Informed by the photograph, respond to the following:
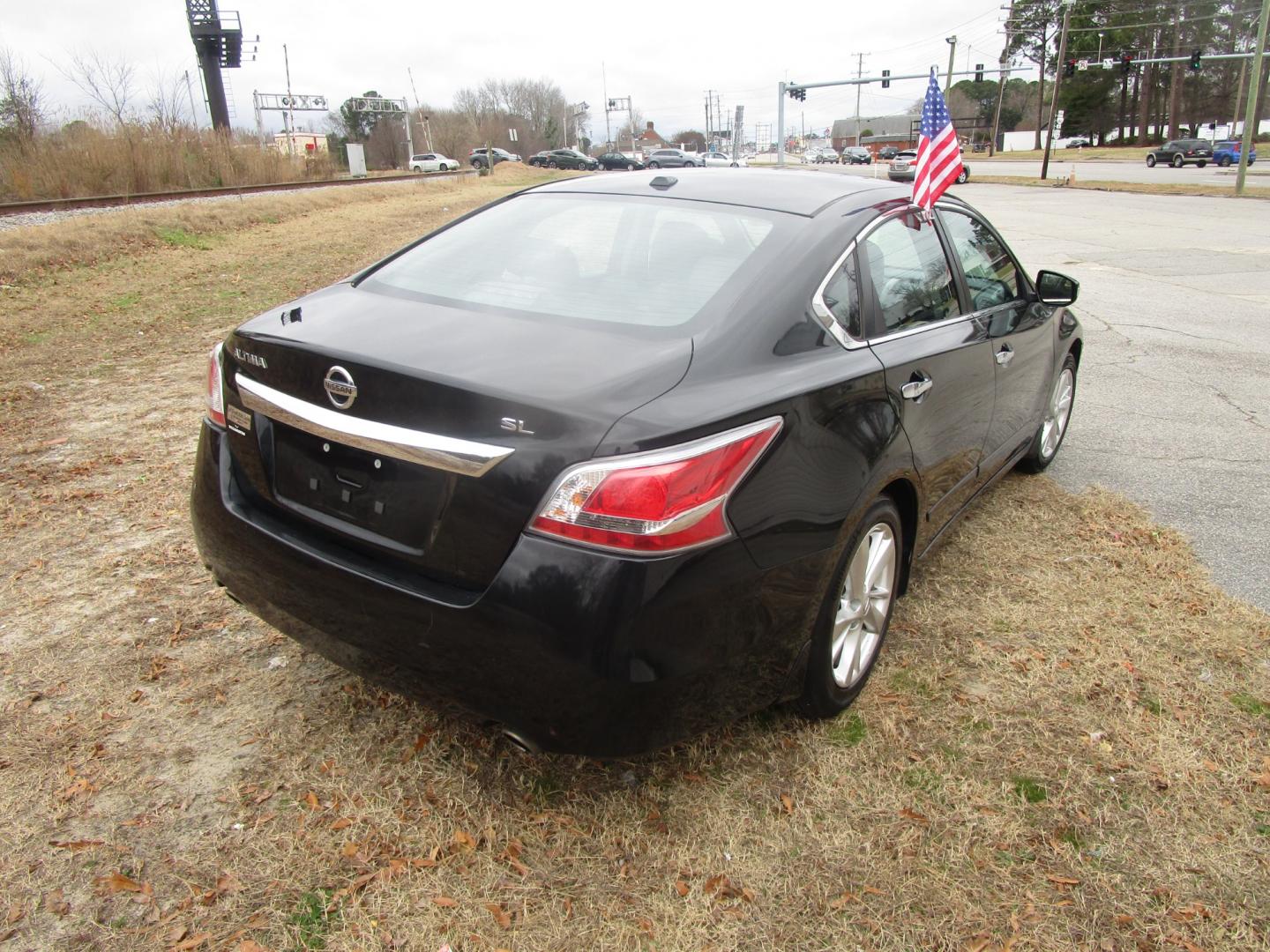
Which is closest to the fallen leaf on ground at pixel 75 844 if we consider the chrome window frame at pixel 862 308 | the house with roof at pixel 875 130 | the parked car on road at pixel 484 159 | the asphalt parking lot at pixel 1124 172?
the chrome window frame at pixel 862 308

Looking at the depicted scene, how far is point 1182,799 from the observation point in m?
2.55

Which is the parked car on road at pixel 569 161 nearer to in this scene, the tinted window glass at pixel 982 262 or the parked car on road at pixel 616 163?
the parked car on road at pixel 616 163

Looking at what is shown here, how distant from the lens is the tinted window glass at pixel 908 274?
2971 mm

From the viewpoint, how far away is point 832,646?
2.60 metres

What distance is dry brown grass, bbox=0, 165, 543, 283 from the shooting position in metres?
12.1

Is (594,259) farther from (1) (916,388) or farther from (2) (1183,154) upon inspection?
(2) (1183,154)

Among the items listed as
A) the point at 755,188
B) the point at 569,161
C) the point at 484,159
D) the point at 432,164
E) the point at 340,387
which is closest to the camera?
the point at 340,387

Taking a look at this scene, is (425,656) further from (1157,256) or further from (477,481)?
(1157,256)

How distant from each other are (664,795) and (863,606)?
0.85 meters

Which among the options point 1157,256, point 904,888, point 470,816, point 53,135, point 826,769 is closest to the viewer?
point 904,888

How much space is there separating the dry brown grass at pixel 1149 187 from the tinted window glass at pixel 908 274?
31.1 meters

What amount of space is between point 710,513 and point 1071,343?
149 inches

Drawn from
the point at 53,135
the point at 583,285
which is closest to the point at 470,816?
the point at 583,285

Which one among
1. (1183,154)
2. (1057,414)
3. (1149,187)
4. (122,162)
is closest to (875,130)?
(1183,154)
